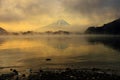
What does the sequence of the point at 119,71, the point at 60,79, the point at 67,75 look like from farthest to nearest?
1. the point at 119,71
2. the point at 67,75
3. the point at 60,79

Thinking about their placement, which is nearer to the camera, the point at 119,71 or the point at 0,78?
the point at 0,78

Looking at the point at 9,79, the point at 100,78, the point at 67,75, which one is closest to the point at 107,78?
the point at 100,78

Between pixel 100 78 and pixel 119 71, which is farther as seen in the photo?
pixel 119 71

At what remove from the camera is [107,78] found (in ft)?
139

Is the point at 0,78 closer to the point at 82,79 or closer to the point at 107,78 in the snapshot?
the point at 82,79

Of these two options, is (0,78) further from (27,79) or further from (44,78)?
(44,78)

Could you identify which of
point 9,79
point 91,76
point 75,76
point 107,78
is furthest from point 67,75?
point 9,79

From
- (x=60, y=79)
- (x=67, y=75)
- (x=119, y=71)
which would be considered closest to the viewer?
(x=60, y=79)

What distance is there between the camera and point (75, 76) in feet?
146

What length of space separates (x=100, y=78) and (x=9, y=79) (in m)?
→ 16.8

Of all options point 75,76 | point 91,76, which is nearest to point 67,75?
point 75,76

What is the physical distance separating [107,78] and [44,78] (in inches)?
453

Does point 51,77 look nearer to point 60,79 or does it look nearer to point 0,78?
point 60,79

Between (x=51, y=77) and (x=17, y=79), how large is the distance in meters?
6.34
